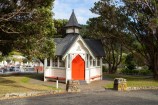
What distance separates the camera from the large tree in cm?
2431

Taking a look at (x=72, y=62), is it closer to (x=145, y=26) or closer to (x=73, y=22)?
(x=73, y=22)

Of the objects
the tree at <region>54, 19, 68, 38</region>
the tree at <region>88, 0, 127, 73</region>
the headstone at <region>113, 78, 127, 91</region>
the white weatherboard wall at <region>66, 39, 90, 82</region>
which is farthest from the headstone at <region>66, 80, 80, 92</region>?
the tree at <region>54, 19, 68, 38</region>

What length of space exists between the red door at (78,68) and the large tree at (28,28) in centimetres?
939

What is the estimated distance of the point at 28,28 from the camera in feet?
84.8

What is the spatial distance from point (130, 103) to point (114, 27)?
24.8m

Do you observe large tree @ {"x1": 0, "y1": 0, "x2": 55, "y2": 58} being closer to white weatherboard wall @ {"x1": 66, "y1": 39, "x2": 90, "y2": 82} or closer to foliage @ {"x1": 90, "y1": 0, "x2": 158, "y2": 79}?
white weatherboard wall @ {"x1": 66, "y1": 39, "x2": 90, "y2": 82}

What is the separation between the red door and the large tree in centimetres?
939

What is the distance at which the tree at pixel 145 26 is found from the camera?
36938mm

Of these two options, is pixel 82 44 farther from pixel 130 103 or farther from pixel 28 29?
pixel 130 103

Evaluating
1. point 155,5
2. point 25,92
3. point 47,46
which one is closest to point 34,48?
point 47,46

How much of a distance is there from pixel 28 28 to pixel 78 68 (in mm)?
11574

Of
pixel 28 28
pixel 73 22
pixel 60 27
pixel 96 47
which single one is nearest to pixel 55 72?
pixel 73 22

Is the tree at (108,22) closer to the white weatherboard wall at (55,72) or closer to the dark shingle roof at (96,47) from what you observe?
the dark shingle roof at (96,47)

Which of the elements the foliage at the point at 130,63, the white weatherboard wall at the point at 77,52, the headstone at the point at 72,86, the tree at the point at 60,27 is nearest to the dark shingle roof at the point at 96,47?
the white weatherboard wall at the point at 77,52
